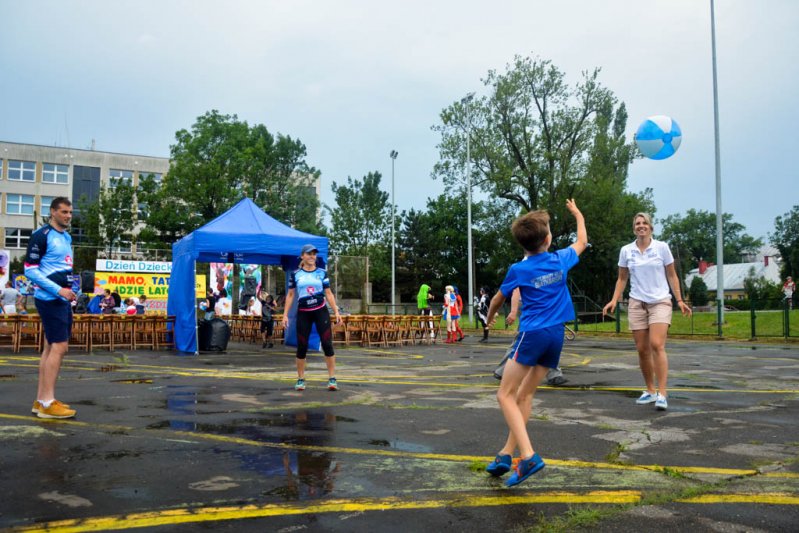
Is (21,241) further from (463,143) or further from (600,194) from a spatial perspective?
(600,194)

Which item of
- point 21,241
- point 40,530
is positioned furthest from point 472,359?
point 21,241

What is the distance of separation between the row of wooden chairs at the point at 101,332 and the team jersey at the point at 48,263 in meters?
10.4

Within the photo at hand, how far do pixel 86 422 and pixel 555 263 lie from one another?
4382mm

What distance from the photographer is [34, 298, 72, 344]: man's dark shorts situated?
6113 millimetres

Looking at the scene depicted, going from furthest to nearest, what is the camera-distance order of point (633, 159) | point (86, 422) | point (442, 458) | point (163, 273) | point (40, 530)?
point (633, 159)
point (163, 273)
point (86, 422)
point (442, 458)
point (40, 530)

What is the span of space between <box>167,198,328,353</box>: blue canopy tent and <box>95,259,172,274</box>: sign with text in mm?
17067

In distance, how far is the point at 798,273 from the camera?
67.5m

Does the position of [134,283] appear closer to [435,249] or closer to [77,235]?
[77,235]

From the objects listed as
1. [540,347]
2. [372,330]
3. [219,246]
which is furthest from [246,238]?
[540,347]

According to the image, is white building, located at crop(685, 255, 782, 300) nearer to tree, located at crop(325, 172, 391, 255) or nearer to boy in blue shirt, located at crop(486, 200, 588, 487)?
tree, located at crop(325, 172, 391, 255)

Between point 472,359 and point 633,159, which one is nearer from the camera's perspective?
point 472,359

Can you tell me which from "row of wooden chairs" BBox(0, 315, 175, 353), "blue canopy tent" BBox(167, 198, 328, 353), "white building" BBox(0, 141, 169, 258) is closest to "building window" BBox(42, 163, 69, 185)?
"white building" BBox(0, 141, 169, 258)

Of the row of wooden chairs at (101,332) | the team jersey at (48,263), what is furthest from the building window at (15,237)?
the team jersey at (48,263)

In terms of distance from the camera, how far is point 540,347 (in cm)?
413
